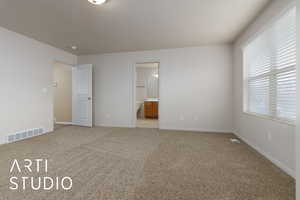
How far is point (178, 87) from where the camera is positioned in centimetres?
433

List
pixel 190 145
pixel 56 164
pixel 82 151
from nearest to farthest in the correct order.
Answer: pixel 56 164, pixel 82 151, pixel 190 145

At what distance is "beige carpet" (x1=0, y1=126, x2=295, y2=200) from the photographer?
4.71ft

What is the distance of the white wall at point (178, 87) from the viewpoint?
13.3 ft

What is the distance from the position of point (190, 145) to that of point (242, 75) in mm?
2017

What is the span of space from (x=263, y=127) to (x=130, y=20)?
9.90 ft

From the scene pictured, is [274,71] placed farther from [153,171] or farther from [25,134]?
[25,134]

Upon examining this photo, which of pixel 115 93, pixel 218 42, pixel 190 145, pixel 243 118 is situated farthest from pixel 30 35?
pixel 243 118

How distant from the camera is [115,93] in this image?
479cm

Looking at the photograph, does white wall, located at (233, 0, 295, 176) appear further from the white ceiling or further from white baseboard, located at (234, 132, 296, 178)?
the white ceiling

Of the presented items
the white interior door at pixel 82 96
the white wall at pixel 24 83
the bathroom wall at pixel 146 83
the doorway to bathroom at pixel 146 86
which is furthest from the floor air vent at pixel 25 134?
the bathroom wall at pixel 146 83

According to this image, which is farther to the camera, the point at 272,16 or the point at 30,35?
the point at 30,35

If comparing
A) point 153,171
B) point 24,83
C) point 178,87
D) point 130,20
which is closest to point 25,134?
point 24,83

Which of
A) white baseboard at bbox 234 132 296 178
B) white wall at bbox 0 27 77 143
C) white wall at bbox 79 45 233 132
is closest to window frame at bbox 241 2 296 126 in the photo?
white baseboard at bbox 234 132 296 178

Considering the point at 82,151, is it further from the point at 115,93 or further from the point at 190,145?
the point at 115,93
